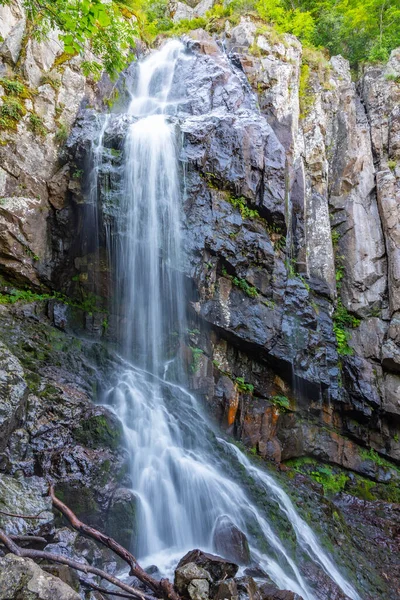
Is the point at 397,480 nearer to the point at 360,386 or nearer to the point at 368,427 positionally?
the point at 368,427

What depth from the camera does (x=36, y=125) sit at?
971cm

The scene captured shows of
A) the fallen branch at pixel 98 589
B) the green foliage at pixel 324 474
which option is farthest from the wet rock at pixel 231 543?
the green foliage at pixel 324 474

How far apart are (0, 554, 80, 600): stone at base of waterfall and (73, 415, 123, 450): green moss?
115 inches

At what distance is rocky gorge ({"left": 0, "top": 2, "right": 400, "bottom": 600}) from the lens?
6.74 meters

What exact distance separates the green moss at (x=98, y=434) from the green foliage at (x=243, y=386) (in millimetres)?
4267

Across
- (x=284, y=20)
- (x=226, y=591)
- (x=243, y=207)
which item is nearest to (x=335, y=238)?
(x=243, y=207)

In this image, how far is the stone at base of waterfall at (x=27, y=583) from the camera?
2361 millimetres

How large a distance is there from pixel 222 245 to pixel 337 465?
21.5 ft

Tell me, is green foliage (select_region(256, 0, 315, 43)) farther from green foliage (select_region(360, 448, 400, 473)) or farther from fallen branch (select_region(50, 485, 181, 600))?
fallen branch (select_region(50, 485, 181, 600))

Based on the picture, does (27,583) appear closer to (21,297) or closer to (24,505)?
(24,505)

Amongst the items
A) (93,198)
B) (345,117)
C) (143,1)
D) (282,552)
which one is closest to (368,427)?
(282,552)

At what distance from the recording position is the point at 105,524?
4676 millimetres

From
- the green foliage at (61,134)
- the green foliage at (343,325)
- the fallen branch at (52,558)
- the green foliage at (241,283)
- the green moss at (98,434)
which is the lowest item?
the fallen branch at (52,558)

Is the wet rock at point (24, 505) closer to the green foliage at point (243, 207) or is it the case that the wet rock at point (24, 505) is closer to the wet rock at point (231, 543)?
the wet rock at point (231, 543)
